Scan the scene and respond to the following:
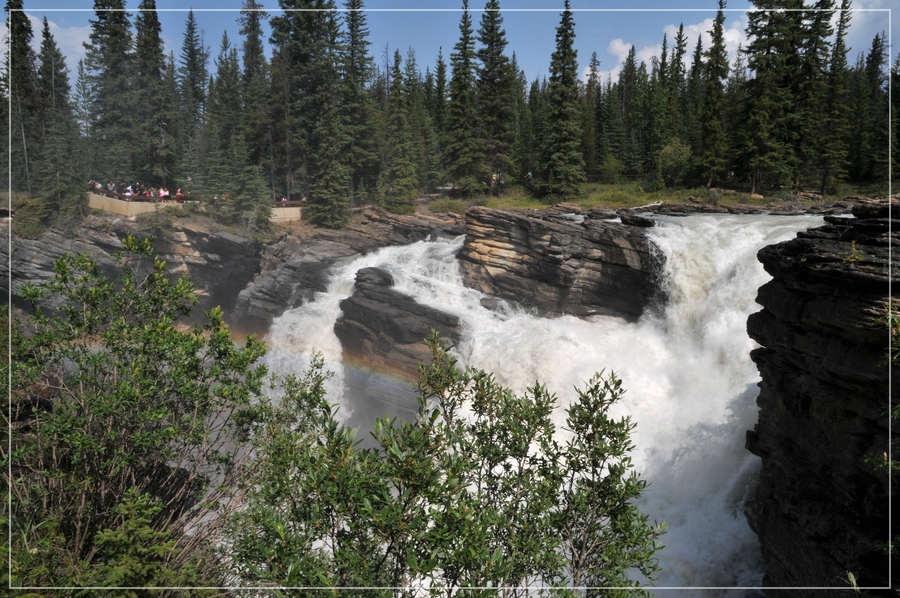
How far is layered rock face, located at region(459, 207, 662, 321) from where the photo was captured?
2123 centimetres

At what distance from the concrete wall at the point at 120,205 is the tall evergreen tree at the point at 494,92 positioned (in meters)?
21.0

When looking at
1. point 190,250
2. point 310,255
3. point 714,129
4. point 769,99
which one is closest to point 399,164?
point 310,255

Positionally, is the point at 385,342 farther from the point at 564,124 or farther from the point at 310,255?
the point at 564,124

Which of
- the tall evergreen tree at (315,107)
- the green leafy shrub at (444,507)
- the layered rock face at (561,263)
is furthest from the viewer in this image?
the tall evergreen tree at (315,107)

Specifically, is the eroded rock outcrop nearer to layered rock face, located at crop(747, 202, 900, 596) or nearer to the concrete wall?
the concrete wall

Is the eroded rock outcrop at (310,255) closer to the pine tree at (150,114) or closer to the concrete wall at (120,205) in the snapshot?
the concrete wall at (120,205)

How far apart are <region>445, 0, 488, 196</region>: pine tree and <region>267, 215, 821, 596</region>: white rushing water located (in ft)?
42.2

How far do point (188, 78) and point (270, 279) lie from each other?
30.6m

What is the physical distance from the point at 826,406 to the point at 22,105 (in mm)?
44614

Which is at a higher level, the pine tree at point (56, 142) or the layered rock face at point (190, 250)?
the pine tree at point (56, 142)

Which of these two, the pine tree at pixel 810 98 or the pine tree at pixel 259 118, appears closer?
the pine tree at pixel 810 98

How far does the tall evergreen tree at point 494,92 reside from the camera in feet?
127

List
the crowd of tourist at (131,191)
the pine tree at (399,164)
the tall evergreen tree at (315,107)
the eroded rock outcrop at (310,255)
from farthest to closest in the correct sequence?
the pine tree at (399,164)
the tall evergreen tree at (315,107)
the crowd of tourist at (131,191)
the eroded rock outcrop at (310,255)

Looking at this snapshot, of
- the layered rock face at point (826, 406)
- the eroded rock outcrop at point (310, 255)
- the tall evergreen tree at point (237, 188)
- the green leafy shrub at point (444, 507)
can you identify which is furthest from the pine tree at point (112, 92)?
the layered rock face at point (826, 406)
